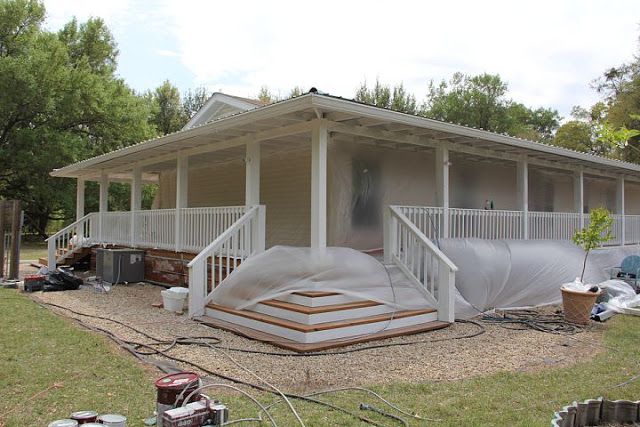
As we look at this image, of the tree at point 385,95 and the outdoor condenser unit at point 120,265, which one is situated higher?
the tree at point 385,95

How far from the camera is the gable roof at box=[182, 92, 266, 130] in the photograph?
39.1 feet

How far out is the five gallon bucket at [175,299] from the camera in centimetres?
732

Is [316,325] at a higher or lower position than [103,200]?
lower

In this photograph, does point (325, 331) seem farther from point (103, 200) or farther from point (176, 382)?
point (103, 200)

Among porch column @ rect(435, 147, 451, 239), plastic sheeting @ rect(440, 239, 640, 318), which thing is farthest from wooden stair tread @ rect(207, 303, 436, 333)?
porch column @ rect(435, 147, 451, 239)

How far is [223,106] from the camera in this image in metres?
12.7

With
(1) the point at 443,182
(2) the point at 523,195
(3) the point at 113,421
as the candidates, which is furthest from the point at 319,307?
(2) the point at 523,195

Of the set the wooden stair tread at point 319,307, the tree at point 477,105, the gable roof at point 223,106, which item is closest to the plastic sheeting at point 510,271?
the wooden stair tread at point 319,307

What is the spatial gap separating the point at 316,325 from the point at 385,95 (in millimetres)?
27843

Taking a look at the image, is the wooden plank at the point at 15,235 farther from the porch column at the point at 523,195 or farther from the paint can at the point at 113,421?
the porch column at the point at 523,195

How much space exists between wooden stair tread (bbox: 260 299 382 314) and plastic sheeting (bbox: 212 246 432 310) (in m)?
0.07

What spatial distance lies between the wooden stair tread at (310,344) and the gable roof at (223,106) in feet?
21.1

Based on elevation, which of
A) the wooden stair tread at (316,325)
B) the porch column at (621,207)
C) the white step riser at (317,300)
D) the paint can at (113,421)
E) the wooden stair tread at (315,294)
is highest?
the porch column at (621,207)

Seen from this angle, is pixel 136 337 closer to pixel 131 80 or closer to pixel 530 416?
pixel 530 416
